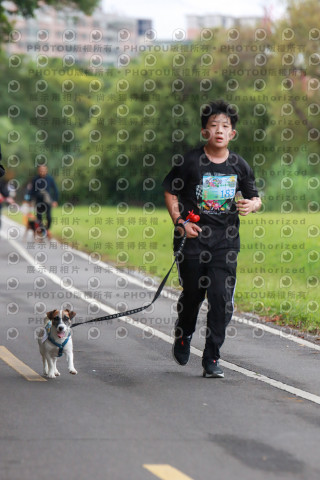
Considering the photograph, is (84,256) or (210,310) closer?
(210,310)

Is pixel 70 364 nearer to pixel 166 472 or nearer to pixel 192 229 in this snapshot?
pixel 192 229

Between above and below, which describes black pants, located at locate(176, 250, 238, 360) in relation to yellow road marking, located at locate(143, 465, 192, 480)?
above

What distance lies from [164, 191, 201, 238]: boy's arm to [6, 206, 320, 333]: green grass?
426cm

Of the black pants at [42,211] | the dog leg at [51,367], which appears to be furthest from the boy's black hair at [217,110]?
the black pants at [42,211]

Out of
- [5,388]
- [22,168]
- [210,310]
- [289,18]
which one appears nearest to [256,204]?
[210,310]

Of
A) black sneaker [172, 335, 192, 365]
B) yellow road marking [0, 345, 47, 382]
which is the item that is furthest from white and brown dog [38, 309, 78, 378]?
black sneaker [172, 335, 192, 365]

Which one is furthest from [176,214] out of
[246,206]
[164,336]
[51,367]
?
[164,336]

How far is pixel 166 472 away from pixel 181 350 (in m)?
3.78

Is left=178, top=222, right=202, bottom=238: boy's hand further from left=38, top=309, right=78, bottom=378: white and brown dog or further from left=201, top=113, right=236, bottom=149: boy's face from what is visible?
left=38, top=309, right=78, bottom=378: white and brown dog

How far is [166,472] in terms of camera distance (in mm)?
6309

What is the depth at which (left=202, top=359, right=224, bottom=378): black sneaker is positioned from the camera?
9633mm

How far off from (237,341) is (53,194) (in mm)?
19129

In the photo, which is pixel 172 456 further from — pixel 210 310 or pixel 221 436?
pixel 210 310

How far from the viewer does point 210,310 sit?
9672mm
